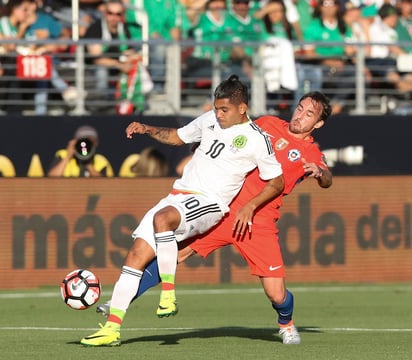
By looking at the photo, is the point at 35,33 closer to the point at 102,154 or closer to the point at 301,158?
the point at 102,154

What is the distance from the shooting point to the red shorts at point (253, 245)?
10422mm

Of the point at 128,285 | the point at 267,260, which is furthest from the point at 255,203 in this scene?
the point at 128,285

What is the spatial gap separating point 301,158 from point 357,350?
1.70 metres

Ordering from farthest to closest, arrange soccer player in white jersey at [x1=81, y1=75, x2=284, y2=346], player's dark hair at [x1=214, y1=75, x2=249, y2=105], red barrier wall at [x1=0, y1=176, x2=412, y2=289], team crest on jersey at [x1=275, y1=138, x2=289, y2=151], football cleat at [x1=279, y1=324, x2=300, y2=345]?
red barrier wall at [x1=0, y1=176, x2=412, y2=289] < team crest on jersey at [x1=275, y1=138, x2=289, y2=151] < football cleat at [x1=279, y1=324, x2=300, y2=345] < player's dark hair at [x1=214, y1=75, x2=249, y2=105] < soccer player in white jersey at [x1=81, y1=75, x2=284, y2=346]

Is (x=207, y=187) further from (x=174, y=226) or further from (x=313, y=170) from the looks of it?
(x=313, y=170)

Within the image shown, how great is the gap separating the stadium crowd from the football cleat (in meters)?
8.25

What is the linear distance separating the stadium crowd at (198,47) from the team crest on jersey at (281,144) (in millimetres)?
7683

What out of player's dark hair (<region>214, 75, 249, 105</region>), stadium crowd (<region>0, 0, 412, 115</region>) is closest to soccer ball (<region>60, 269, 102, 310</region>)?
player's dark hair (<region>214, 75, 249, 105</region>)

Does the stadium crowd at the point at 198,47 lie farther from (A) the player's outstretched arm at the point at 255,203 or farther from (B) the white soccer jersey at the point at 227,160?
(A) the player's outstretched arm at the point at 255,203

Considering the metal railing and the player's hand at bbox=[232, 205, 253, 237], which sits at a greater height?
A: the metal railing

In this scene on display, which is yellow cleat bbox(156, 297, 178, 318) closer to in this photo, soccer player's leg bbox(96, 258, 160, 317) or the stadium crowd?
soccer player's leg bbox(96, 258, 160, 317)

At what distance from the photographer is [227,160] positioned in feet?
33.1

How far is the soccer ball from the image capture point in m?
10.2

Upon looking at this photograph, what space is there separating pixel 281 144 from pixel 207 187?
96 centimetres
